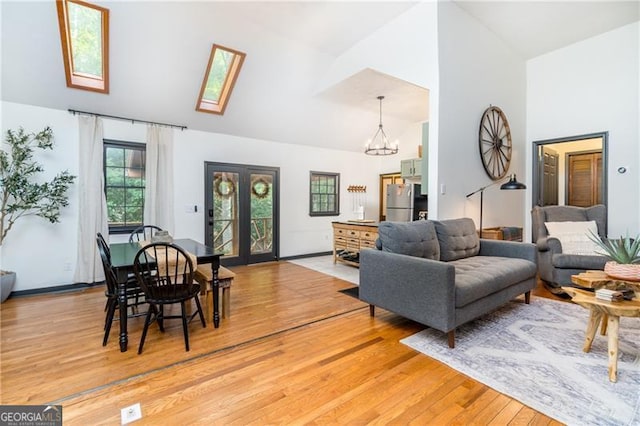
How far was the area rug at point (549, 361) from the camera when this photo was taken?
1.81 metres

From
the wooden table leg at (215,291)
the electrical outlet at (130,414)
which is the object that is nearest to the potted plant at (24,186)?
the wooden table leg at (215,291)

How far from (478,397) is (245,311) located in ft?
7.76

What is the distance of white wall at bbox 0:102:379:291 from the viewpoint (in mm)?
3965

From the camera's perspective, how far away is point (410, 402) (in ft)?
6.12

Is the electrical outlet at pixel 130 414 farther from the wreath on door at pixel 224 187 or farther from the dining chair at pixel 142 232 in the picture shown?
the wreath on door at pixel 224 187

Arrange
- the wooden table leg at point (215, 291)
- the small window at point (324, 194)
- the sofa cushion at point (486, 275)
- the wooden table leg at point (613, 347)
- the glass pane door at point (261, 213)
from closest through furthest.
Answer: the wooden table leg at point (613, 347), the sofa cushion at point (486, 275), the wooden table leg at point (215, 291), the glass pane door at point (261, 213), the small window at point (324, 194)

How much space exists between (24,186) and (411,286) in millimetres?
4642

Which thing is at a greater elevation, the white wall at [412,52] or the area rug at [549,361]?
the white wall at [412,52]

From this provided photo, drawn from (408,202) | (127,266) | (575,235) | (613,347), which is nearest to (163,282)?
(127,266)

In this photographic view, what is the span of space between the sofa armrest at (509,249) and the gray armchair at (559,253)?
0.59 meters

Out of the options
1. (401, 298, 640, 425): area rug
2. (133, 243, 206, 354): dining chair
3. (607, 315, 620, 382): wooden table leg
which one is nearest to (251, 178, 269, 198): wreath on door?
(133, 243, 206, 354): dining chair

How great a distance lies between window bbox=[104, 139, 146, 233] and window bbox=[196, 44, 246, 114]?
1258 millimetres

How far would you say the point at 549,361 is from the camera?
2305 millimetres

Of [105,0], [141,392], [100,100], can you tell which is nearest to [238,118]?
[100,100]
